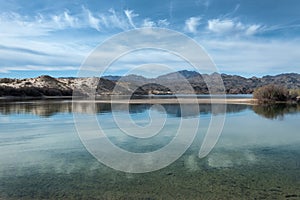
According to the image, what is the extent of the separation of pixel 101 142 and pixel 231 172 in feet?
26.2

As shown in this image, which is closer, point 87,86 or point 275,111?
point 275,111

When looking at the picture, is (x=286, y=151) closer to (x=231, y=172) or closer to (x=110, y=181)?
(x=231, y=172)

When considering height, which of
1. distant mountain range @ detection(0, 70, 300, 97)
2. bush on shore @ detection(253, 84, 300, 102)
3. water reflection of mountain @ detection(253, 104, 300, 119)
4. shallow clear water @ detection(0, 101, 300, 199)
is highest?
distant mountain range @ detection(0, 70, 300, 97)

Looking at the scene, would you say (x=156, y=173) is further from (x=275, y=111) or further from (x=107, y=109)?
(x=275, y=111)

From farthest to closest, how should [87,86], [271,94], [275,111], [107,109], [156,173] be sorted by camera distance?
1. [87,86]
2. [271,94]
3. [107,109]
4. [275,111]
5. [156,173]

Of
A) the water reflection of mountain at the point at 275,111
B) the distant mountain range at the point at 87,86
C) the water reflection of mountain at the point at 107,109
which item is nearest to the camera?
the water reflection of mountain at the point at 275,111

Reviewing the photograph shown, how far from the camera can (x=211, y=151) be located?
13.2m

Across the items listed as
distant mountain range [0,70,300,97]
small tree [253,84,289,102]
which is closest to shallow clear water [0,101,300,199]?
small tree [253,84,289,102]

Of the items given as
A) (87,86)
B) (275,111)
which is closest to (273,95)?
(275,111)

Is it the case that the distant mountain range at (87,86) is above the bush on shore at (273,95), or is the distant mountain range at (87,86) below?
above

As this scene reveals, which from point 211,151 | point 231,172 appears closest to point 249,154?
point 211,151

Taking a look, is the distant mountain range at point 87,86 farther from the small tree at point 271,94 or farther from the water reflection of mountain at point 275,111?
the water reflection of mountain at point 275,111

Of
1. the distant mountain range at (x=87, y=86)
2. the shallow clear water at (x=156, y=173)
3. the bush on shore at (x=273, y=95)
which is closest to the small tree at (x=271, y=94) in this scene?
the bush on shore at (x=273, y=95)

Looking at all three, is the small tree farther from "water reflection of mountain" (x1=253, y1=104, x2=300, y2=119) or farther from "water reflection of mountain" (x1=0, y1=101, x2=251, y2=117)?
"water reflection of mountain" (x1=0, y1=101, x2=251, y2=117)
